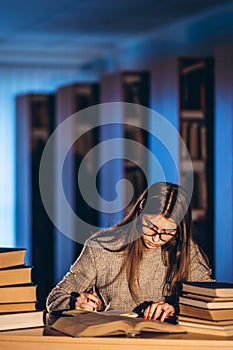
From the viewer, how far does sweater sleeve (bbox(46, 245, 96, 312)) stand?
3.18 m

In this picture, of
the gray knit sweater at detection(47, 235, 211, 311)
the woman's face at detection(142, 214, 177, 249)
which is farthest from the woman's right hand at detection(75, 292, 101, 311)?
the woman's face at detection(142, 214, 177, 249)

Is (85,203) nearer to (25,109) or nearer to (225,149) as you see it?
(25,109)

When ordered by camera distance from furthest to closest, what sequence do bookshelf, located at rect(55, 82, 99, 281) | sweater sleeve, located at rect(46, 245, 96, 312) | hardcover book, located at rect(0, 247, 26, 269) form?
1. bookshelf, located at rect(55, 82, 99, 281)
2. sweater sleeve, located at rect(46, 245, 96, 312)
3. hardcover book, located at rect(0, 247, 26, 269)

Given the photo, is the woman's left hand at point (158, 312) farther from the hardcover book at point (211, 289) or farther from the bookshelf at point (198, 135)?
the bookshelf at point (198, 135)

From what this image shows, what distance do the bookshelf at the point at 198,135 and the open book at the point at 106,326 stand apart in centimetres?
423

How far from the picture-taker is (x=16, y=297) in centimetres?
280

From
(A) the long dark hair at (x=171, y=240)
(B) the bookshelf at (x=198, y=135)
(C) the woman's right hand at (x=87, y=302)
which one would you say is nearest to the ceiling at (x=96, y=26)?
(B) the bookshelf at (x=198, y=135)

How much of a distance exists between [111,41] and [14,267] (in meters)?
7.42

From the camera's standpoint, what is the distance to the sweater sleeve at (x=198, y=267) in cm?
330

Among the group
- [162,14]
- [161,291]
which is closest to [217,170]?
[162,14]

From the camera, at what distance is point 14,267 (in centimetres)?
288

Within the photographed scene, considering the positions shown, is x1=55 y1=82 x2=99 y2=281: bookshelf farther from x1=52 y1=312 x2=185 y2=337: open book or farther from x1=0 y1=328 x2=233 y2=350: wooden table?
x1=0 y1=328 x2=233 y2=350: wooden table

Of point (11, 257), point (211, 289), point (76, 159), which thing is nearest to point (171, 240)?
point (211, 289)

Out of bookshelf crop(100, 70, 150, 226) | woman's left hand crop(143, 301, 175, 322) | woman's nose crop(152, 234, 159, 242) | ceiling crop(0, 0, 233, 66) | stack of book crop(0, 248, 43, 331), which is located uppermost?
ceiling crop(0, 0, 233, 66)
